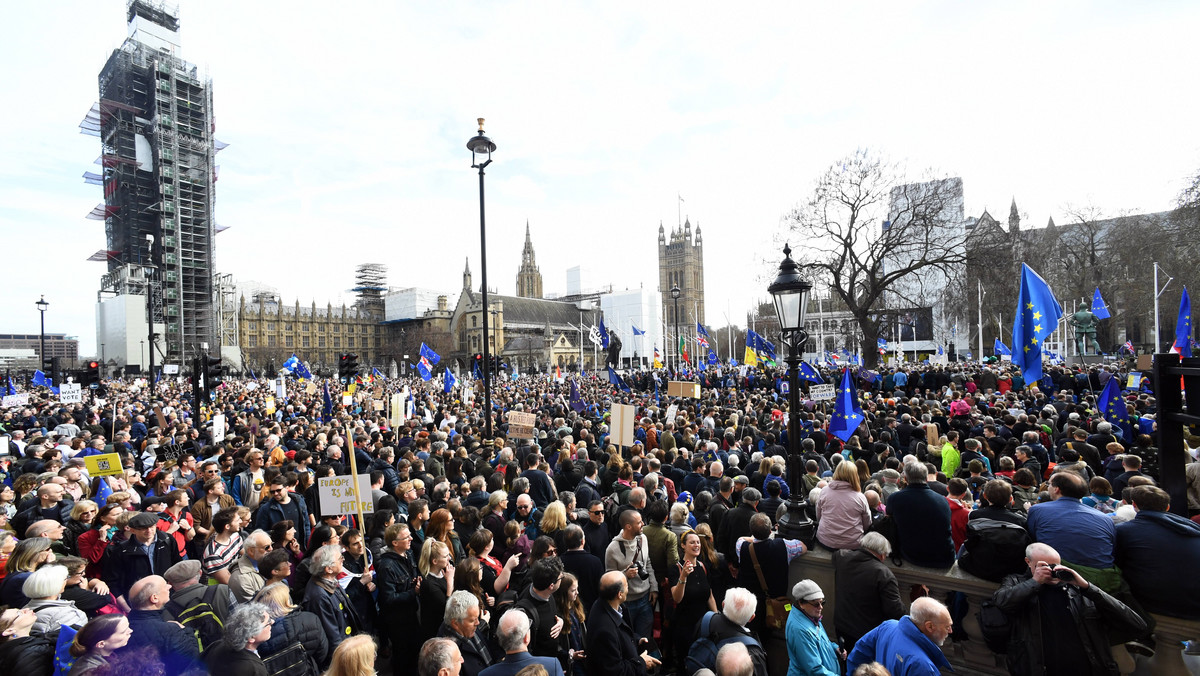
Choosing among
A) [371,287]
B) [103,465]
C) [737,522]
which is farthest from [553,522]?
[371,287]

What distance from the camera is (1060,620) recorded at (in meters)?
3.67

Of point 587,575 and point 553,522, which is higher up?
point 553,522

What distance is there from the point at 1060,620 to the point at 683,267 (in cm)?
11721

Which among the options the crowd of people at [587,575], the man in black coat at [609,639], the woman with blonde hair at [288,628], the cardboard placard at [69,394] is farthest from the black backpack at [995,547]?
the cardboard placard at [69,394]

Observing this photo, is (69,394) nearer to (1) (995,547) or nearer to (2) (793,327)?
(2) (793,327)

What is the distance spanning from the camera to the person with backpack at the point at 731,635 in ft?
12.3

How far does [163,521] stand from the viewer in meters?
5.55

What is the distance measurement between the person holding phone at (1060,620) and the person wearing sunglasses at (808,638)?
3.79ft

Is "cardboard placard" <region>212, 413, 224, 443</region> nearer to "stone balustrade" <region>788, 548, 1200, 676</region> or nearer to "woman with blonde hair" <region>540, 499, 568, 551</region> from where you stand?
"woman with blonde hair" <region>540, 499, 568, 551</region>

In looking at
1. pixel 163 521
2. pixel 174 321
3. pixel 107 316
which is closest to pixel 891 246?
pixel 163 521

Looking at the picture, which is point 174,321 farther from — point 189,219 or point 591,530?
point 591,530

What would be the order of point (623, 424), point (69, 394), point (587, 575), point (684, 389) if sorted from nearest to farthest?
1. point (587, 575)
2. point (623, 424)
3. point (684, 389)
4. point (69, 394)

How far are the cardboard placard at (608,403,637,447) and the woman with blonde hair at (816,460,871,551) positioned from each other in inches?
168

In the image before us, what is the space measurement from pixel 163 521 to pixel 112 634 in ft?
9.10
